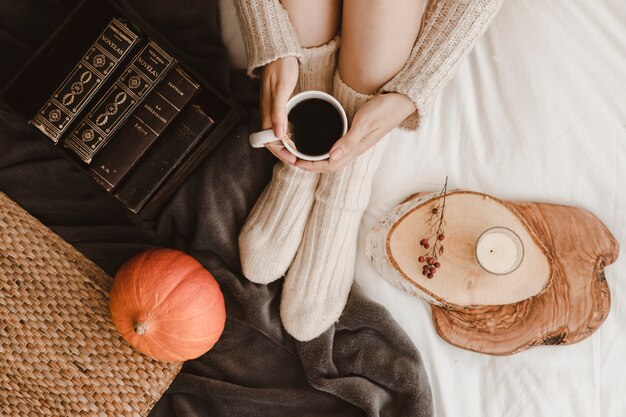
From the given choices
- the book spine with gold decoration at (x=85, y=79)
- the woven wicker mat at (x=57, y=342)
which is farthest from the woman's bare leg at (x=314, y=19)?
the woven wicker mat at (x=57, y=342)

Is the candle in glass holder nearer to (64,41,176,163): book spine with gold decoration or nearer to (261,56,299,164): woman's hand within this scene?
(261,56,299,164): woman's hand

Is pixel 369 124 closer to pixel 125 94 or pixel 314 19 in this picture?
pixel 314 19

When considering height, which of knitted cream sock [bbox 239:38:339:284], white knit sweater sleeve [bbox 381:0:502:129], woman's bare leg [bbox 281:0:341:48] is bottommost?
knitted cream sock [bbox 239:38:339:284]

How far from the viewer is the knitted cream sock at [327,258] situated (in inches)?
34.1

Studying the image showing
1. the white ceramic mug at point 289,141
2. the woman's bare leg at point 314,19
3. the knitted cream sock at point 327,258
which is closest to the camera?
the white ceramic mug at point 289,141

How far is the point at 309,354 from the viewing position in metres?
0.88

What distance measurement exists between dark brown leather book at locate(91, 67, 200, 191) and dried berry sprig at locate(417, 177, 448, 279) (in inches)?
16.9

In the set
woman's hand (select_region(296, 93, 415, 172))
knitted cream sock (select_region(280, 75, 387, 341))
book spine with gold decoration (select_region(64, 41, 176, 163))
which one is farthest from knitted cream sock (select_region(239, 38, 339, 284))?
book spine with gold decoration (select_region(64, 41, 176, 163))

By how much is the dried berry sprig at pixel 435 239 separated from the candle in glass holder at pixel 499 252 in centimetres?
6

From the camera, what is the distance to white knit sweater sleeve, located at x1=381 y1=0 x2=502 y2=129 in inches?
29.1

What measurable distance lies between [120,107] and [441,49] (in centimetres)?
49

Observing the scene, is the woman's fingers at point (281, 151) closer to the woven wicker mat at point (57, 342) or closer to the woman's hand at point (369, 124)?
the woman's hand at point (369, 124)

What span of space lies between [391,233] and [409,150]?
16 centimetres

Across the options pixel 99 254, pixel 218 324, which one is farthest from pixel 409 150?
pixel 99 254
